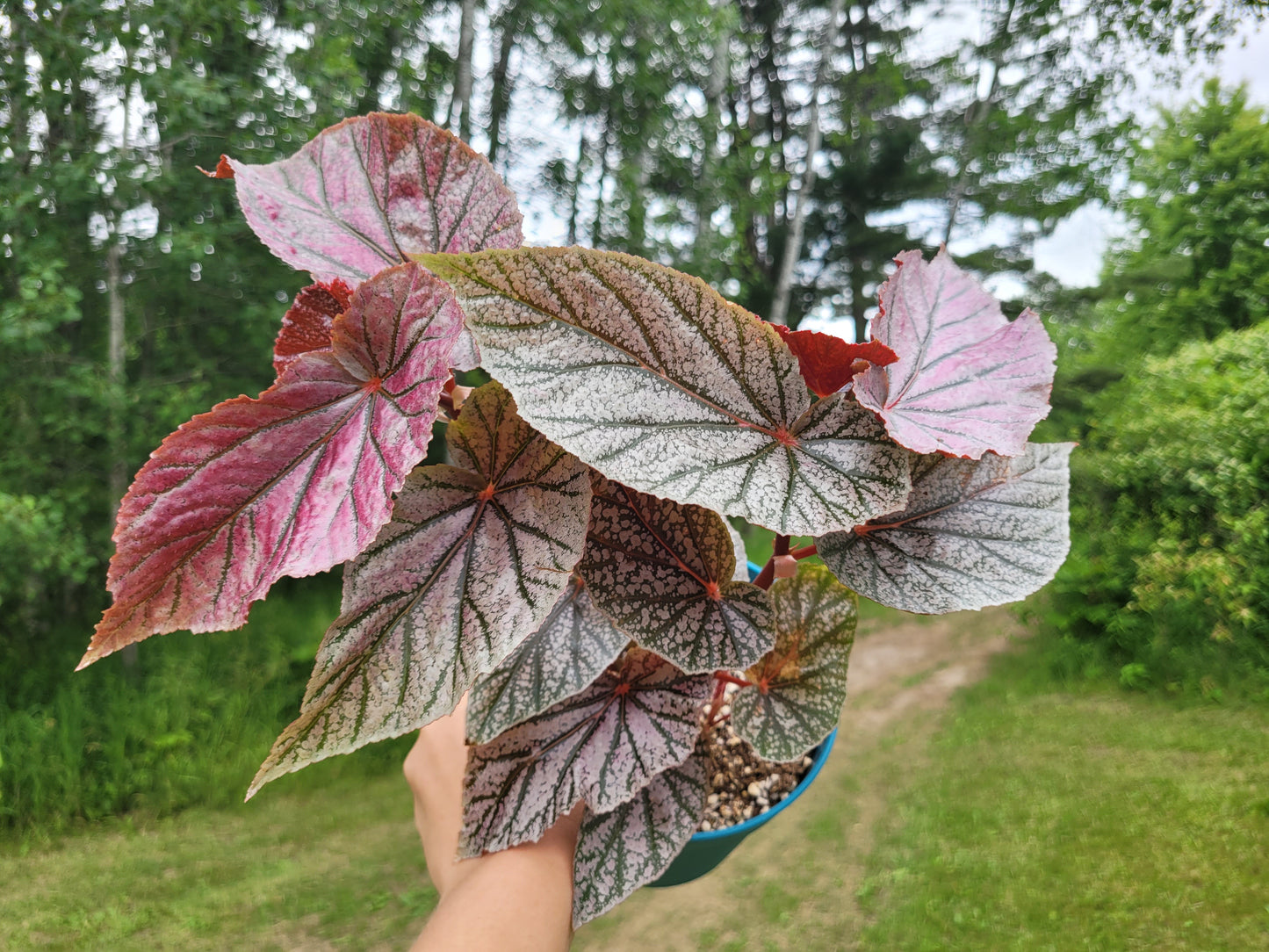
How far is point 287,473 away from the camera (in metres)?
0.35

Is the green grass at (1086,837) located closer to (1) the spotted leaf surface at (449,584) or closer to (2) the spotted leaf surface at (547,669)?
(2) the spotted leaf surface at (547,669)

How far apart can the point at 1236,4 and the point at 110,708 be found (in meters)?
6.06

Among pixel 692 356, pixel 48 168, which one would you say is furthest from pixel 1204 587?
pixel 48 168

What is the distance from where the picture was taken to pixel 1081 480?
3180 millimetres

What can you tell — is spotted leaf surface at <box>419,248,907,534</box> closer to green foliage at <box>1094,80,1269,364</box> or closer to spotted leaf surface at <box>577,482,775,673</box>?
Answer: spotted leaf surface at <box>577,482,775,673</box>

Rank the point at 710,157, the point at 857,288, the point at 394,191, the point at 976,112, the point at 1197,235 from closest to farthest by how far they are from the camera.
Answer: the point at 394,191 → the point at 710,157 → the point at 1197,235 → the point at 976,112 → the point at 857,288

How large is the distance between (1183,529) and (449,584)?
3.21m

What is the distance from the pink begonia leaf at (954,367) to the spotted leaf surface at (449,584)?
0.57 ft

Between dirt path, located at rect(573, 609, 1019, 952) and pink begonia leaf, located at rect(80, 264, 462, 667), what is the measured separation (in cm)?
153

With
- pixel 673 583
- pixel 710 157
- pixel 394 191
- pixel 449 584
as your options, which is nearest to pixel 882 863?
pixel 673 583

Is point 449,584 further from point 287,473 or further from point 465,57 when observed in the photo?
point 465,57

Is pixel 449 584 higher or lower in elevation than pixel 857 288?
lower

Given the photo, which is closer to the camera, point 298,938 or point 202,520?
point 202,520

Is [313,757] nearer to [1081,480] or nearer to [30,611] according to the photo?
[30,611]
